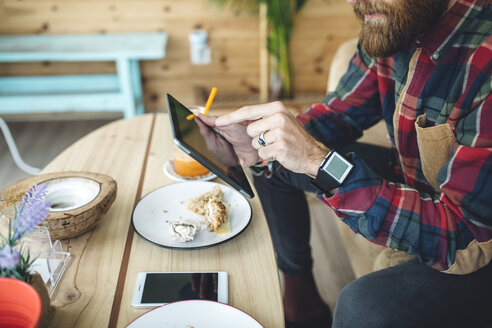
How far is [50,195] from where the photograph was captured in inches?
33.6

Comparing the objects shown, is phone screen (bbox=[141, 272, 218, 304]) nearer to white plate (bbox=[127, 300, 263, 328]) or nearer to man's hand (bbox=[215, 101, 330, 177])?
white plate (bbox=[127, 300, 263, 328])

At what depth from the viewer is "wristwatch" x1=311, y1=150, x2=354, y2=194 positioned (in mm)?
813

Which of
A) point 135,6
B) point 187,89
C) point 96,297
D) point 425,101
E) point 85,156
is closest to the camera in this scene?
point 96,297

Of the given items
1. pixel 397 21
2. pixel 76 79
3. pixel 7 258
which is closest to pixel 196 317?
pixel 7 258

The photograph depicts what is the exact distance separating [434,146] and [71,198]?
772mm

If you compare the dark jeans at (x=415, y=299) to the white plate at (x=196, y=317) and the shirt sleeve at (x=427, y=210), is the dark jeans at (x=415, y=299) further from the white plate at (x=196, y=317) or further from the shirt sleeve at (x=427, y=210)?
the white plate at (x=196, y=317)

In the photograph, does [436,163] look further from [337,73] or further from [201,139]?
[337,73]

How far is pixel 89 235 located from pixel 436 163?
743 millimetres

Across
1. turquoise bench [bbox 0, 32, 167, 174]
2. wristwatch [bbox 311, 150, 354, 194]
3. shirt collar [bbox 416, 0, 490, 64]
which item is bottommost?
turquoise bench [bbox 0, 32, 167, 174]

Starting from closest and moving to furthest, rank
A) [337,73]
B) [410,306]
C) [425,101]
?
1. [410,306]
2. [425,101]
3. [337,73]

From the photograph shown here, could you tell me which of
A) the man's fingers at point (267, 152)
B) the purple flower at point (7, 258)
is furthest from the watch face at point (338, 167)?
the purple flower at point (7, 258)

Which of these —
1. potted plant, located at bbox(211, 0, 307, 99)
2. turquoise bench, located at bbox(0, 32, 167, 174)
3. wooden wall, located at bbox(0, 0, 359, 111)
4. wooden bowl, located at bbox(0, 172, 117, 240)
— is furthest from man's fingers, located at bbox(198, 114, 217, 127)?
wooden wall, located at bbox(0, 0, 359, 111)

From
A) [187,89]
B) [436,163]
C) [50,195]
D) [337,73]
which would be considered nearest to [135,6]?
[187,89]

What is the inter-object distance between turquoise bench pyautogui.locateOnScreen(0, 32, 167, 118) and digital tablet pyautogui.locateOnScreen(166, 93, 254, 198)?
1.56 meters
